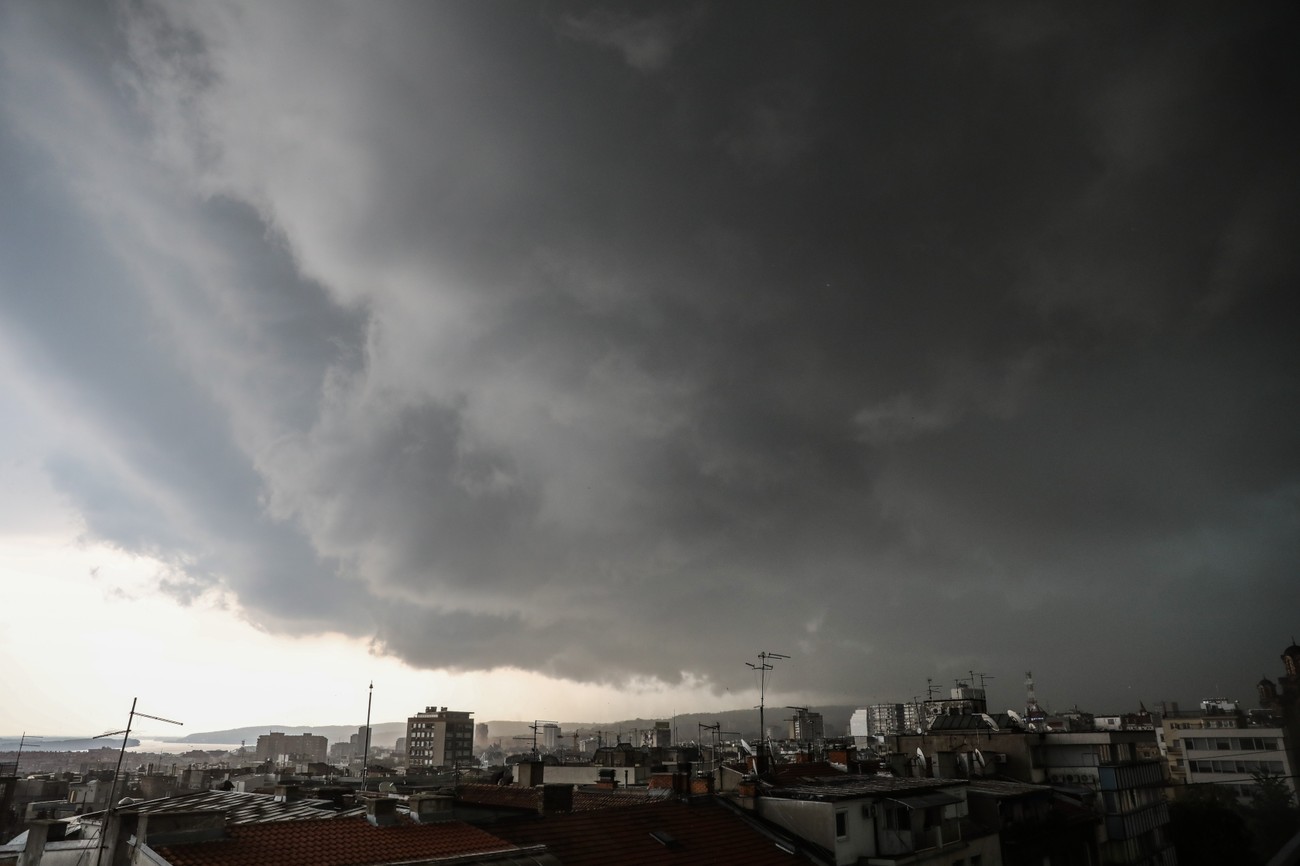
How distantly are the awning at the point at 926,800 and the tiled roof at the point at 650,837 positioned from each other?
17.9 ft

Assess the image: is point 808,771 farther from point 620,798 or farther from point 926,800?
point 926,800

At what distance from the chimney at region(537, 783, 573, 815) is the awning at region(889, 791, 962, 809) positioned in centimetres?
1349

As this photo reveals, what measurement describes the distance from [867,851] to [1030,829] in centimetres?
1402

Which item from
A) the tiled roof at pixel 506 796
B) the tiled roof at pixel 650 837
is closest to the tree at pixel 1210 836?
the tiled roof at pixel 650 837

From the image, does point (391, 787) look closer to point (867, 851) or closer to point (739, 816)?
point (739, 816)

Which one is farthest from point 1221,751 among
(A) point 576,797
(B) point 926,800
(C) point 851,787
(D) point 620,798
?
(A) point 576,797

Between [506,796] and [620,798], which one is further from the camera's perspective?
[620,798]

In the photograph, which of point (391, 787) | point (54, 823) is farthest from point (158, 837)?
point (391, 787)

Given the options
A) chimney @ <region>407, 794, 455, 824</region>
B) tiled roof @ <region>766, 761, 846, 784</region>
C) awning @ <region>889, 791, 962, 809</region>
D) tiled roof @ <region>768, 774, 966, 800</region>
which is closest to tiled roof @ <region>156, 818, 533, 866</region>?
chimney @ <region>407, 794, 455, 824</region>

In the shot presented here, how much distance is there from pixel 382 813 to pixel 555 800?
7.34m

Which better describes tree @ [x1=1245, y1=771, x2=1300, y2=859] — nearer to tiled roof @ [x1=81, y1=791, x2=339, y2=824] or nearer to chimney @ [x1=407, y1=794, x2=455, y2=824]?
chimney @ [x1=407, y1=794, x2=455, y2=824]

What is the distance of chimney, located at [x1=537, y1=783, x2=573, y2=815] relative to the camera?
1084 inches

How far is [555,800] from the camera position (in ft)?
92.0

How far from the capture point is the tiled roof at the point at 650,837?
24703 millimetres
